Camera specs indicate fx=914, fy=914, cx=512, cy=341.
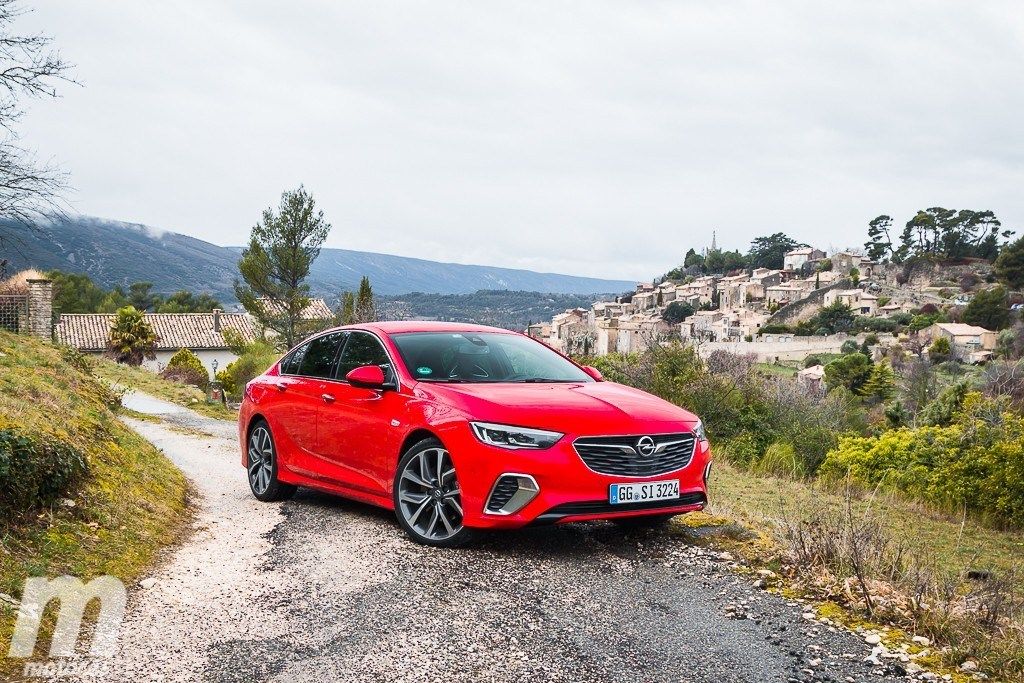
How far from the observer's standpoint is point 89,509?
656 cm

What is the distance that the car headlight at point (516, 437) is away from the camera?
5.84 metres

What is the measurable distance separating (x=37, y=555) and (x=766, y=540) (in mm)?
4807

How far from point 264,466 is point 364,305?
181ft

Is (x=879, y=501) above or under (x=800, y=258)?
under

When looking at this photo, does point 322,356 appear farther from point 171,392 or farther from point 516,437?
point 171,392

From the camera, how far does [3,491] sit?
18.9 feet

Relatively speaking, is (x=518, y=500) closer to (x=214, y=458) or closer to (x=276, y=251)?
(x=214, y=458)

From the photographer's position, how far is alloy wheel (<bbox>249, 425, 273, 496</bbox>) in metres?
8.60

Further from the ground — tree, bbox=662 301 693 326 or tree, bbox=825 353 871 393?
tree, bbox=662 301 693 326

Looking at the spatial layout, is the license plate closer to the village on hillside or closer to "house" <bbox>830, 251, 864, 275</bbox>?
the village on hillside

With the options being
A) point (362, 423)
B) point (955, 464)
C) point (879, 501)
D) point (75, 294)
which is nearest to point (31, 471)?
point (362, 423)

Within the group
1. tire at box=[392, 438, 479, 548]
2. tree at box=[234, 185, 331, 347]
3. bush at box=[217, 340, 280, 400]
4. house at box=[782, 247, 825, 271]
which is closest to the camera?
tire at box=[392, 438, 479, 548]

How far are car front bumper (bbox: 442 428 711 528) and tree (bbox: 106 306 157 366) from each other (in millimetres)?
56905

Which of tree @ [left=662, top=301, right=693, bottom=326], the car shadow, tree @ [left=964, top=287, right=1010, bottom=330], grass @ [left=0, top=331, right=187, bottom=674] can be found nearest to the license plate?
the car shadow
